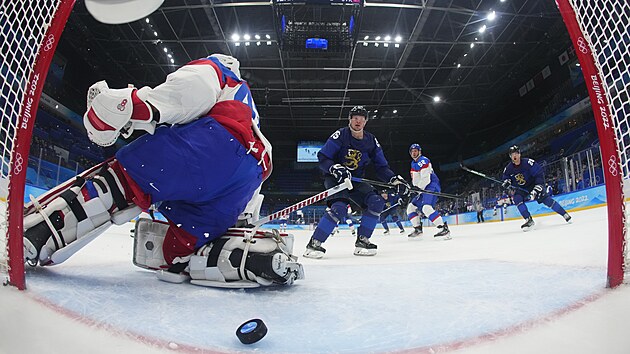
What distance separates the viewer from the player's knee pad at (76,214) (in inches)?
46.3

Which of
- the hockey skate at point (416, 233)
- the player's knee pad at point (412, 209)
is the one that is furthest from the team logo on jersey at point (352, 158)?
the player's knee pad at point (412, 209)

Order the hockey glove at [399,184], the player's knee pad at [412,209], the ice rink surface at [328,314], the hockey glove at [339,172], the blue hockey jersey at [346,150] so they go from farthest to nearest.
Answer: the player's knee pad at [412,209]
the hockey glove at [399,184]
the blue hockey jersey at [346,150]
the hockey glove at [339,172]
the ice rink surface at [328,314]

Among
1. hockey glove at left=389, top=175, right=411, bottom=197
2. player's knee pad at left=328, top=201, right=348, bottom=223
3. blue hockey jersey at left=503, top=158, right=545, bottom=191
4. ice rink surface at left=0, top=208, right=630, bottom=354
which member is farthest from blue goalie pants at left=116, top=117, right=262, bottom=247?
blue hockey jersey at left=503, top=158, right=545, bottom=191

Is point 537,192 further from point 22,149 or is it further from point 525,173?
point 22,149

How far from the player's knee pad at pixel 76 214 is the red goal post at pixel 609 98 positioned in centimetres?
142

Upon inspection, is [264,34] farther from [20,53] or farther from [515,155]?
[20,53]

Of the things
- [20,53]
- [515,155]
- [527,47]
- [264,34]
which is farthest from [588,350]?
[527,47]

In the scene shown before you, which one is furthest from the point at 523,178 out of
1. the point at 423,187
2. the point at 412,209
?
the point at 412,209

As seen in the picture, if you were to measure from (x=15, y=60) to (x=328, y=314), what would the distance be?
3.16ft

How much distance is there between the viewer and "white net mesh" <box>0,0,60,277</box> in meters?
0.82

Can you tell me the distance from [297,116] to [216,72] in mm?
14022

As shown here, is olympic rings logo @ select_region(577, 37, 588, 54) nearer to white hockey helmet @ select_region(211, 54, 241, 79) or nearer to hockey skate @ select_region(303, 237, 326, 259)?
white hockey helmet @ select_region(211, 54, 241, 79)

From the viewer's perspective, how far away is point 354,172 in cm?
310

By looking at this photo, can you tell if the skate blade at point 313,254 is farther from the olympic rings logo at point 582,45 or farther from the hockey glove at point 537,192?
the hockey glove at point 537,192
